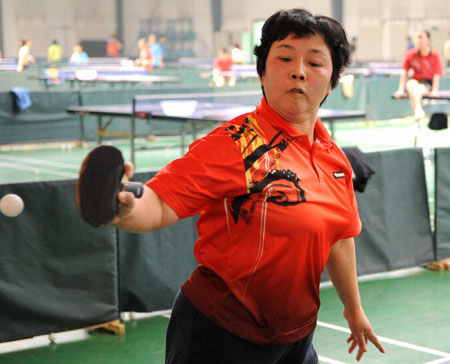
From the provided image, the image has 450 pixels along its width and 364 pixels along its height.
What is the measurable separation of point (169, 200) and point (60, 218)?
2.94 m

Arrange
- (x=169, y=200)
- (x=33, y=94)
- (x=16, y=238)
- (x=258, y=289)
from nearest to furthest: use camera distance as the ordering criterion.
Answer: (x=169, y=200) → (x=258, y=289) → (x=16, y=238) → (x=33, y=94)

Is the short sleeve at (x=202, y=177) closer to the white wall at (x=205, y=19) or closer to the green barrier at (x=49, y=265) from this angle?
the green barrier at (x=49, y=265)

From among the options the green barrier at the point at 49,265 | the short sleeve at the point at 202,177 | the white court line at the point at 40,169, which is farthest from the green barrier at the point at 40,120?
the short sleeve at the point at 202,177

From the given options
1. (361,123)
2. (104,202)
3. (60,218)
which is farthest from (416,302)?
(361,123)

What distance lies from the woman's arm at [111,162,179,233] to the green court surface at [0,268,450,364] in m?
2.83

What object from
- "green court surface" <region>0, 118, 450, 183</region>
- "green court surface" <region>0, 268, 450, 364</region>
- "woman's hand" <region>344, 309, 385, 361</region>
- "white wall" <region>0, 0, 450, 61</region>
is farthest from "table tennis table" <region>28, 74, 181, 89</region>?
Result: "woman's hand" <region>344, 309, 385, 361</region>

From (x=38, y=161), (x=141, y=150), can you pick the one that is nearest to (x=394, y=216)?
(x=141, y=150)

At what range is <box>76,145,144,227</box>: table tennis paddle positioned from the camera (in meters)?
1.55

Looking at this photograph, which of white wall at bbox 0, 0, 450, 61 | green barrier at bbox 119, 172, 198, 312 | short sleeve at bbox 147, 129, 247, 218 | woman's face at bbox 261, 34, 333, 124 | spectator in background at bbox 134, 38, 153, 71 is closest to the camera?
short sleeve at bbox 147, 129, 247, 218

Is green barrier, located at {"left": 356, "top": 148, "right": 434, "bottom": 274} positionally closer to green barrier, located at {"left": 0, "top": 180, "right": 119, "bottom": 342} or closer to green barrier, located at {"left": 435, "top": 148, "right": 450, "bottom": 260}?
green barrier, located at {"left": 435, "top": 148, "right": 450, "bottom": 260}

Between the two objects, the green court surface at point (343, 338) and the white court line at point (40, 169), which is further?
the white court line at point (40, 169)

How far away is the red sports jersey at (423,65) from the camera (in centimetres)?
1321

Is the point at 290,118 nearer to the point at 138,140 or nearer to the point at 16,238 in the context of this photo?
the point at 16,238

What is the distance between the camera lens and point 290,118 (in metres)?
2.06
